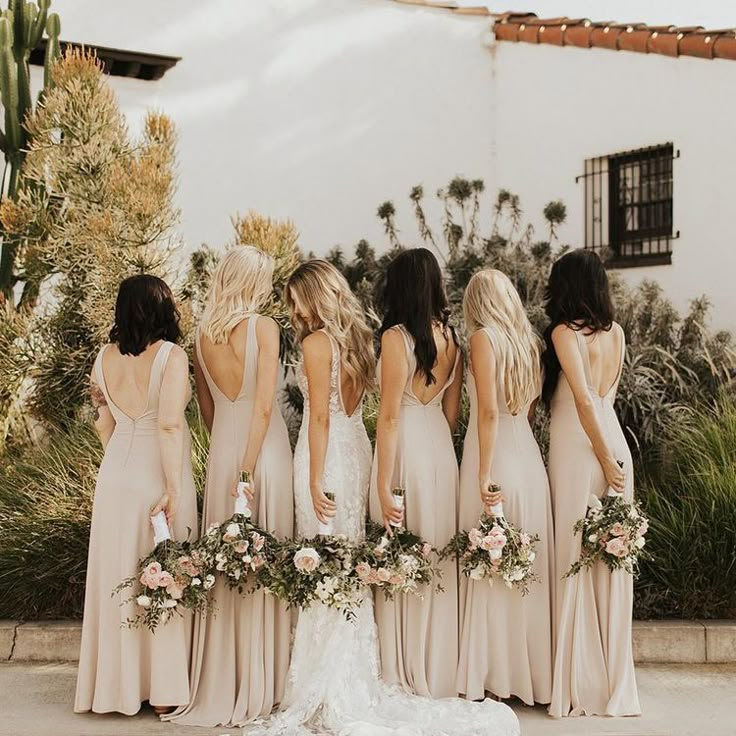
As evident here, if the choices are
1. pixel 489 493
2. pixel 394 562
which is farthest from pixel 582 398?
pixel 394 562

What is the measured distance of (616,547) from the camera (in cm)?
540

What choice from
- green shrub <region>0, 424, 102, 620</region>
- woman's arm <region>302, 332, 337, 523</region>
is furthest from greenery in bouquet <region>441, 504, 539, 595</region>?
green shrub <region>0, 424, 102, 620</region>

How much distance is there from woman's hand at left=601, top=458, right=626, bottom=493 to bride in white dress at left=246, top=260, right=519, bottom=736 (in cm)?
106

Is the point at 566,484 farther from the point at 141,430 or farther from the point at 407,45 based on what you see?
the point at 407,45

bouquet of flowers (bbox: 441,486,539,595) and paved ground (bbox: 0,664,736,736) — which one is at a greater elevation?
bouquet of flowers (bbox: 441,486,539,595)

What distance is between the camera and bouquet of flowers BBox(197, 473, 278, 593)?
5.31 meters

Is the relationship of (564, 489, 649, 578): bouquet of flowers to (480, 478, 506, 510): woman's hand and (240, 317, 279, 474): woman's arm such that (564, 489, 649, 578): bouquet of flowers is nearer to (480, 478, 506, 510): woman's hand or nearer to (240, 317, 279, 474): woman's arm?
(480, 478, 506, 510): woman's hand

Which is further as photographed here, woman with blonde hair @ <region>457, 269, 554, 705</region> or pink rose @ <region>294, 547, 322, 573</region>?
woman with blonde hair @ <region>457, 269, 554, 705</region>

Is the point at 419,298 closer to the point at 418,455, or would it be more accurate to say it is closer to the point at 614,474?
the point at 418,455

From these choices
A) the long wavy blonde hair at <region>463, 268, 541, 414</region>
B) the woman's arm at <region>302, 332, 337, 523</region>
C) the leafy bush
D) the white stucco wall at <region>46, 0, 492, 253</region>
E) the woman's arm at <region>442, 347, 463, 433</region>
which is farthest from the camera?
the white stucco wall at <region>46, 0, 492, 253</region>

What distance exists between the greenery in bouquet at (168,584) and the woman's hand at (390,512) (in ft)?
2.91

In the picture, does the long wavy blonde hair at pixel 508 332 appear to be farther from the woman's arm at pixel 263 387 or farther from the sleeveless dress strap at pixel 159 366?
the sleeveless dress strap at pixel 159 366

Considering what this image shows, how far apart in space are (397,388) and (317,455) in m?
0.51

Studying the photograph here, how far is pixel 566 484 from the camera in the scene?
18.7 ft
